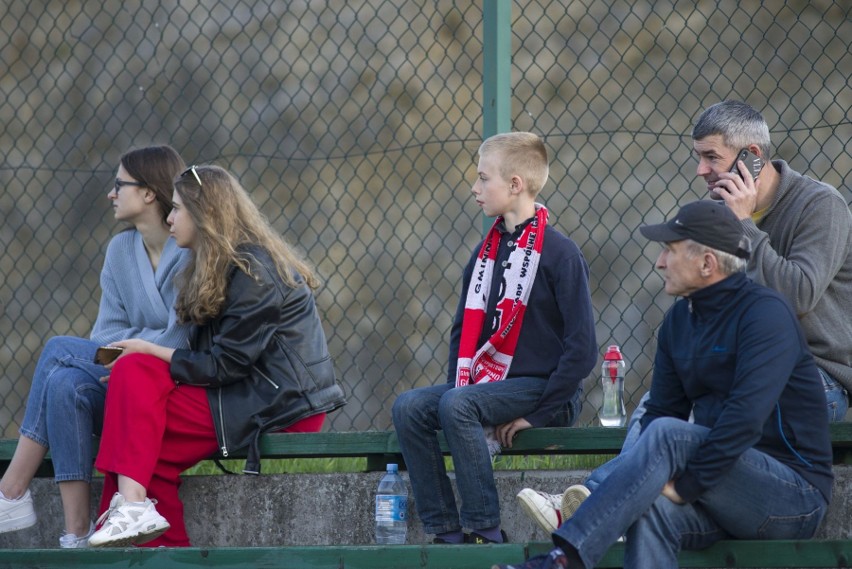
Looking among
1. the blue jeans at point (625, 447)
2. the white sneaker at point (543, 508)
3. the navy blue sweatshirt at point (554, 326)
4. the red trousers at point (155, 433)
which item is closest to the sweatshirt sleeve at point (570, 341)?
the navy blue sweatshirt at point (554, 326)

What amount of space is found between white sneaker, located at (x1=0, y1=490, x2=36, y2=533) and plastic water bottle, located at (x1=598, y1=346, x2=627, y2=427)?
1.93m

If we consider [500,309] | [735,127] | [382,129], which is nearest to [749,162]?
[735,127]

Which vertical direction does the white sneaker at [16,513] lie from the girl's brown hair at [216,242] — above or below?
below

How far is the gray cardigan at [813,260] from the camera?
134 inches

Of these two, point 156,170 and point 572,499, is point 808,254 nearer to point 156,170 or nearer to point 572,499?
point 572,499

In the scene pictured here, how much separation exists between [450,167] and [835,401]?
3.76 meters

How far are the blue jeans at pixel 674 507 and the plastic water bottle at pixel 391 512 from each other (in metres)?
0.98

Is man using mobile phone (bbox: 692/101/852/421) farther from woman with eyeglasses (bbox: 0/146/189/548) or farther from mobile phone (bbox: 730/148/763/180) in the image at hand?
woman with eyeglasses (bbox: 0/146/189/548)

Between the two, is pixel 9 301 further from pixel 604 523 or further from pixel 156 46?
pixel 604 523

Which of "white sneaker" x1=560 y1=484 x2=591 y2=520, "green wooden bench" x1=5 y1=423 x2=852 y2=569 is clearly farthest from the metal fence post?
"white sneaker" x1=560 y1=484 x2=591 y2=520

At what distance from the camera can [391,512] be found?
383 centimetres

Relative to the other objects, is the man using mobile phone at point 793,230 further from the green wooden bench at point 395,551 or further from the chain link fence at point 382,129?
the chain link fence at point 382,129

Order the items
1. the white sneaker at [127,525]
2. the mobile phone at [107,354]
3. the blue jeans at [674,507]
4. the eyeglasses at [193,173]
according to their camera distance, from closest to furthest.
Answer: the blue jeans at [674,507] → the white sneaker at [127,525] → the mobile phone at [107,354] → the eyeglasses at [193,173]

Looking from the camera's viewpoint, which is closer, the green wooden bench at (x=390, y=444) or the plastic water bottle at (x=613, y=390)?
the green wooden bench at (x=390, y=444)
